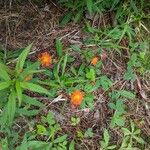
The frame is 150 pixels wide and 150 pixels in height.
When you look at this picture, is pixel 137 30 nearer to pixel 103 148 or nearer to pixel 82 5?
pixel 82 5

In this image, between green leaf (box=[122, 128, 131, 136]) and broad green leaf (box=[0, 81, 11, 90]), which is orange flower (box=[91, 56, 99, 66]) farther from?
broad green leaf (box=[0, 81, 11, 90])

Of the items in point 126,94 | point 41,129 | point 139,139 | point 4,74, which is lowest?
point 139,139

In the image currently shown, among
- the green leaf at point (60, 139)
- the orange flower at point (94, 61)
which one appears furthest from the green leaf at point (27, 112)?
the orange flower at point (94, 61)

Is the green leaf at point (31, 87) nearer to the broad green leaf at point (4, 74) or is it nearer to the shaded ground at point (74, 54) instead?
the broad green leaf at point (4, 74)

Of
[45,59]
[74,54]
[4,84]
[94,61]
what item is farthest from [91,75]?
[4,84]

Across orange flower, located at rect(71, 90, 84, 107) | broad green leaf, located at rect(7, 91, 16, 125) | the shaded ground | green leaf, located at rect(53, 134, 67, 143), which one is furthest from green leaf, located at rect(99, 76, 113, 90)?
broad green leaf, located at rect(7, 91, 16, 125)

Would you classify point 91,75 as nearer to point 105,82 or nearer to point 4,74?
point 105,82

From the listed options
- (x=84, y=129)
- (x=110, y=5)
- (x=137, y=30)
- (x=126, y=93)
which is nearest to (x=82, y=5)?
(x=110, y=5)

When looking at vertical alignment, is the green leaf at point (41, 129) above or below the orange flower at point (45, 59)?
below

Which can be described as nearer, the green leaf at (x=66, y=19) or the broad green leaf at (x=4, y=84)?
→ the broad green leaf at (x=4, y=84)
